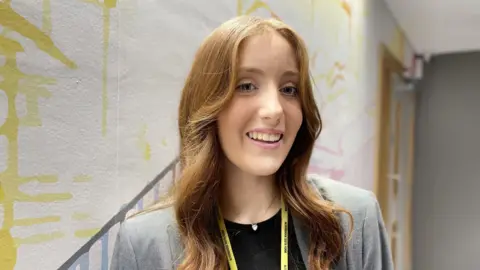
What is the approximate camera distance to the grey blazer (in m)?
0.81

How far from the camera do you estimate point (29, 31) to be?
2.16 ft

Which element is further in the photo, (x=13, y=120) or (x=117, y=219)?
(x=117, y=219)

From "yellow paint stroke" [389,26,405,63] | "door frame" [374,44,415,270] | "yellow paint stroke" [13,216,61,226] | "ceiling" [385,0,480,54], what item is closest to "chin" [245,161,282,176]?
"yellow paint stroke" [13,216,61,226]

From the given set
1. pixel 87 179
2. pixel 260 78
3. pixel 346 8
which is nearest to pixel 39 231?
pixel 87 179

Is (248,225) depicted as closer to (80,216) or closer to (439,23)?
(80,216)

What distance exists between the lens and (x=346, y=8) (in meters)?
2.00

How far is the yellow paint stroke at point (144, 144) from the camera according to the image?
89cm

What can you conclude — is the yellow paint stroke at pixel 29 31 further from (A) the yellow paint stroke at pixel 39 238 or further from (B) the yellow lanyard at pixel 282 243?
(B) the yellow lanyard at pixel 282 243

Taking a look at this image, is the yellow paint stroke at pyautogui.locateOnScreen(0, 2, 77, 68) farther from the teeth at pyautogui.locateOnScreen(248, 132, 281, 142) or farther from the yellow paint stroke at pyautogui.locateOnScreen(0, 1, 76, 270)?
the teeth at pyautogui.locateOnScreen(248, 132, 281, 142)

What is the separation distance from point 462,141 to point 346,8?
2.42 metres

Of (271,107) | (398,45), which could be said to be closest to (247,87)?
(271,107)

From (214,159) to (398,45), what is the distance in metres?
2.82

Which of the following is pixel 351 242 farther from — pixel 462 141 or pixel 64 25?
pixel 462 141

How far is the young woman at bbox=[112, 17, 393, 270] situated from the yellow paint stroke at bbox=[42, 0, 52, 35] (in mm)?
240
